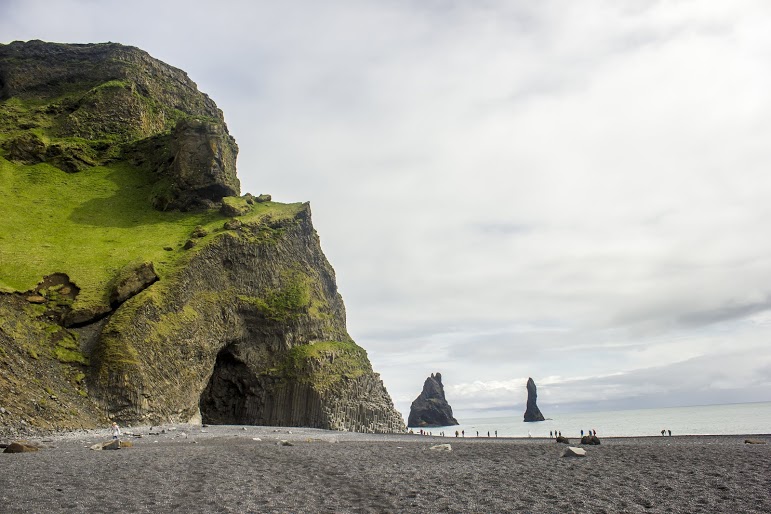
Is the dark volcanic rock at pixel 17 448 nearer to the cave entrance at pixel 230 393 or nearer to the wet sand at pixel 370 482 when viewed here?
the wet sand at pixel 370 482

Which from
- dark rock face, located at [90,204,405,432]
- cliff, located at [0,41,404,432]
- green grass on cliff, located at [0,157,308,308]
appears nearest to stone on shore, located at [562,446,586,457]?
cliff, located at [0,41,404,432]

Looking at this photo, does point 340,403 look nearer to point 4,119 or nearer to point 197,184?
point 197,184

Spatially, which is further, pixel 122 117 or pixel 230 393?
pixel 122 117

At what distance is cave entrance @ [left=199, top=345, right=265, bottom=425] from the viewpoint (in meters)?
64.8

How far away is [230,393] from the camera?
66375mm

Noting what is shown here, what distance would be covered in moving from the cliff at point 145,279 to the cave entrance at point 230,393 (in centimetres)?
17

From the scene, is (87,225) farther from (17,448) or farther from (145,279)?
(17,448)

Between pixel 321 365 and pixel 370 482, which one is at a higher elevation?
pixel 321 365

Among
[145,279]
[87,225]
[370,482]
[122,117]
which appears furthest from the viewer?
[122,117]

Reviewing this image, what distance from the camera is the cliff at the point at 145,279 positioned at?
4634cm

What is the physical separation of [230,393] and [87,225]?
28.4m

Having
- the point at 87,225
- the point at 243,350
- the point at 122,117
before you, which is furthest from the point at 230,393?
the point at 122,117

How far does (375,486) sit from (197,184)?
70036mm

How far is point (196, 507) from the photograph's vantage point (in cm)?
1411
